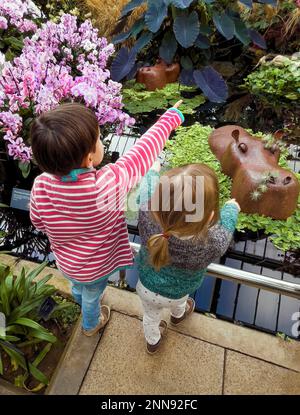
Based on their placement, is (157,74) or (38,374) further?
(157,74)

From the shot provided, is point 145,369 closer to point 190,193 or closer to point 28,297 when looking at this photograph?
point 28,297

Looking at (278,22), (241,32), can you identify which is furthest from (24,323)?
(278,22)

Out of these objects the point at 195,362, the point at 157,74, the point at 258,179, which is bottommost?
the point at 195,362

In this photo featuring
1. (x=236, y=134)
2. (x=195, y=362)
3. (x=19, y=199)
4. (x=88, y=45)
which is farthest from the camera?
(x=88, y=45)

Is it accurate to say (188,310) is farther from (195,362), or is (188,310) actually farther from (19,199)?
(19,199)

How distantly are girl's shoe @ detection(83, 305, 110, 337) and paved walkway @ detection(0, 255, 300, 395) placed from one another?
34mm

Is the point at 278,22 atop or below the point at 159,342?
atop

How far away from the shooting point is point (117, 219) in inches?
49.2

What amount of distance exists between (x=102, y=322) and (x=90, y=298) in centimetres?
30

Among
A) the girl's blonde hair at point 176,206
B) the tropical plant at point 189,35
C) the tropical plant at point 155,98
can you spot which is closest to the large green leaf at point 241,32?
the tropical plant at point 189,35

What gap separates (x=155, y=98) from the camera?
3.26 meters

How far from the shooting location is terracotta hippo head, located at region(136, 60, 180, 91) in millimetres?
3279

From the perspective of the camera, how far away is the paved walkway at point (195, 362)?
1.51m

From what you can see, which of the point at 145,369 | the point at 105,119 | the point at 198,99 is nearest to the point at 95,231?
the point at 145,369
